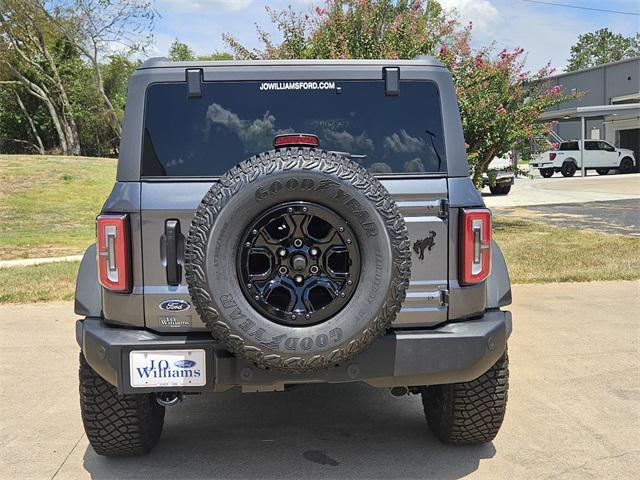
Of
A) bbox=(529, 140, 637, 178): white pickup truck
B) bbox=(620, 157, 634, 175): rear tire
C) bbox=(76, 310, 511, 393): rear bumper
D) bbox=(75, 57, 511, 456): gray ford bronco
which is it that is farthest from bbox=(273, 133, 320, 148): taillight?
bbox=(620, 157, 634, 175): rear tire

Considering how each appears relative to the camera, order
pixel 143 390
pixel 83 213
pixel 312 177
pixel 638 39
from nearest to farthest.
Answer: pixel 312 177, pixel 143 390, pixel 83 213, pixel 638 39

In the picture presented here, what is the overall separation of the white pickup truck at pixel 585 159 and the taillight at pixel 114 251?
31.0 m

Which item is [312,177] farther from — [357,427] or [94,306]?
[357,427]

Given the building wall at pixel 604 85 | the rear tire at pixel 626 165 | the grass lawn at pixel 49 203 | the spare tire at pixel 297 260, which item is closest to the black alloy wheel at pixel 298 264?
the spare tire at pixel 297 260

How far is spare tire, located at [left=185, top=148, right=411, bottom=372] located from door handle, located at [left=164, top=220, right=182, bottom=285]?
228 millimetres

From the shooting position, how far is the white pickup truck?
105ft

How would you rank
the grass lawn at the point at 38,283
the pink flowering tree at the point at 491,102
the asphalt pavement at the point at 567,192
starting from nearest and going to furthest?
the grass lawn at the point at 38,283, the pink flowering tree at the point at 491,102, the asphalt pavement at the point at 567,192

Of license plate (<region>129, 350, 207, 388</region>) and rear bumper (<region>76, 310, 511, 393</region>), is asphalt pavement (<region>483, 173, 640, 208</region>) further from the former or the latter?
license plate (<region>129, 350, 207, 388</region>)

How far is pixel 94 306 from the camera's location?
11.1 ft

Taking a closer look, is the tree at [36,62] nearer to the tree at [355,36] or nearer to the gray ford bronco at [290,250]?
the tree at [355,36]

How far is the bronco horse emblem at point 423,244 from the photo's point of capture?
10.4 feet

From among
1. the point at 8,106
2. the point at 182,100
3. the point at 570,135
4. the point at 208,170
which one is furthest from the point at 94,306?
the point at 570,135

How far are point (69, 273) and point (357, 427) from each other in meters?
6.37

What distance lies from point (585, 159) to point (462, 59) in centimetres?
2185
